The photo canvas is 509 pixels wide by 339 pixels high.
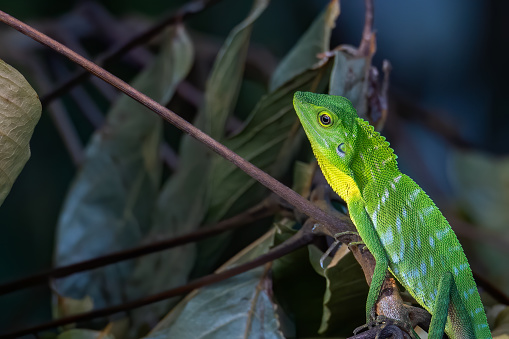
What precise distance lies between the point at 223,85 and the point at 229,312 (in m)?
0.61

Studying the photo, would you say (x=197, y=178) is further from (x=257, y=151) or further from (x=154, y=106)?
(x=154, y=106)

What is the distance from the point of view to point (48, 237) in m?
1.99

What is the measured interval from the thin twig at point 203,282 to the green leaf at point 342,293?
0.04 m

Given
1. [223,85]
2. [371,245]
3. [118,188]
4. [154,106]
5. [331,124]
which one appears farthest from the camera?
[118,188]

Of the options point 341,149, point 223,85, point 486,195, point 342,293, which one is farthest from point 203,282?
point 486,195

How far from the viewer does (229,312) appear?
1076 millimetres

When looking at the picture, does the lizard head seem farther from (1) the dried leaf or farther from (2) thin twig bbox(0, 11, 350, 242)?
(1) the dried leaf

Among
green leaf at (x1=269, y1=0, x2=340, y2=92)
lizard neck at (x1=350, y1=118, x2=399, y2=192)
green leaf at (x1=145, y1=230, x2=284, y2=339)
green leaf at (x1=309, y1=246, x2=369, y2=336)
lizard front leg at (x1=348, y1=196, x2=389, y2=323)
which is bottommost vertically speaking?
green leaf at (x1=145, y1=230, x2=284, y2=339)

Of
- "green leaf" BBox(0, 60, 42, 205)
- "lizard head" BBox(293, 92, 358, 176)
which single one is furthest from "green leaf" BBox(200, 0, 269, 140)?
"green leaf" BBox(0, 60, 42, 205)

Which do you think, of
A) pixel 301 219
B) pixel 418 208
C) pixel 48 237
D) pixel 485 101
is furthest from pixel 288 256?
pixel 485 101

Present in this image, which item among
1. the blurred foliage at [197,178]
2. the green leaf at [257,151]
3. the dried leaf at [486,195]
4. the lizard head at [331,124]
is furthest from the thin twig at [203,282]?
the dried leaf at [486,195]

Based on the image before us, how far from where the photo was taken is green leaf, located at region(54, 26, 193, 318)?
57.4 inches

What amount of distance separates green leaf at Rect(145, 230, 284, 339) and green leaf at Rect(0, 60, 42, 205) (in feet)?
1.44

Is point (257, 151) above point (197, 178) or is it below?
above
